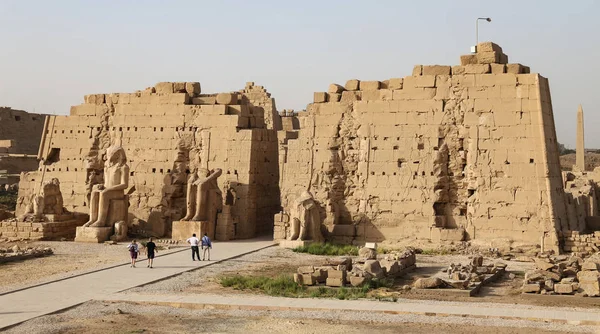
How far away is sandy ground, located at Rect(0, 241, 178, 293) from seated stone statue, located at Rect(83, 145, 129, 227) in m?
1.00

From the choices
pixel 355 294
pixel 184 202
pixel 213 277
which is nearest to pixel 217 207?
pixel 184 202

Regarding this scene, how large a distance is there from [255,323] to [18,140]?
31569mm

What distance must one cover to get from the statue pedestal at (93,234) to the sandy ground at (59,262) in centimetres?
33

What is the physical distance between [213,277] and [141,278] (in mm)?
1345

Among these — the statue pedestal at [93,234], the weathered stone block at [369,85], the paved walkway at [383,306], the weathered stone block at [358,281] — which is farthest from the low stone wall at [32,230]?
the weathered stone block at [358,281]

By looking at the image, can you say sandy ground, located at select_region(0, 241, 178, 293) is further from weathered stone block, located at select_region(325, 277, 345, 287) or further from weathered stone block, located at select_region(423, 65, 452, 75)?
weathered stone block, located at select_region(423, 65, 452, 75)

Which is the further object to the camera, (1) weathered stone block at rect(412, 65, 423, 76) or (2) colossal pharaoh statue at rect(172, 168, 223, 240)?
(2) colossal pharaoh statue at rect(172, 168, 223, 240)

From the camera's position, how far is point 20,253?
1789 centimetres

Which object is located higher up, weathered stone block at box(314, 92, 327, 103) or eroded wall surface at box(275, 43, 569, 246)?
weathered stone block at box(314, 92, 327, 103)

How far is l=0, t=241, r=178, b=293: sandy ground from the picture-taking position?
14.8m

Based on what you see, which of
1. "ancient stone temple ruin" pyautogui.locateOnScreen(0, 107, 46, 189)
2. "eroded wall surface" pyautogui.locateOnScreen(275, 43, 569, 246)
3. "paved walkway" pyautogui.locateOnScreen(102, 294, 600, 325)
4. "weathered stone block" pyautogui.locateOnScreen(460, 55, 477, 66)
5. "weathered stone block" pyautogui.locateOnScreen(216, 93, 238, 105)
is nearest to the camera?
"paved walkway" pyautogui.locateOnScreen(102, 294, 600, 325)

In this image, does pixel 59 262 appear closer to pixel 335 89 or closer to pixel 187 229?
pixel 187 229

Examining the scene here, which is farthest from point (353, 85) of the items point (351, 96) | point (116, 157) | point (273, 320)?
point (273, 320)

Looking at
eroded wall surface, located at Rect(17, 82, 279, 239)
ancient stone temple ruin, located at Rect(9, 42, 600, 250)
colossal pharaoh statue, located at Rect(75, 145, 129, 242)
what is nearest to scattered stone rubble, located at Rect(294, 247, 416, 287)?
ancient stone temple ruin, located at Rect(9, 42, 600, 250)
